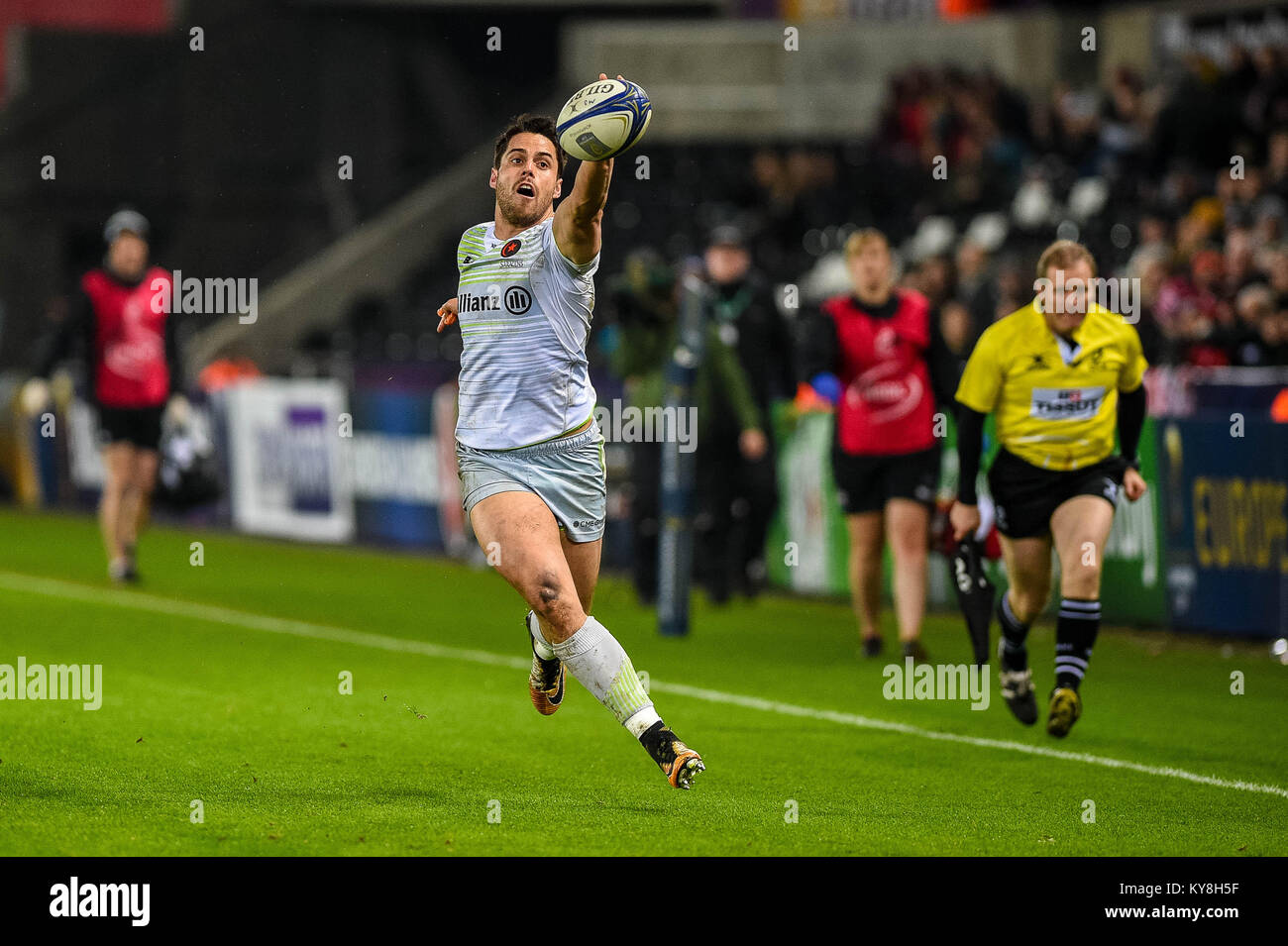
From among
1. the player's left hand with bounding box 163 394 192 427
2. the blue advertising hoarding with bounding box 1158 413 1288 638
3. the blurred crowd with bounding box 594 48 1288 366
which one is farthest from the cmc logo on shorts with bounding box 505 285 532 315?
the player's left hand with bounding box 163 394 192 427

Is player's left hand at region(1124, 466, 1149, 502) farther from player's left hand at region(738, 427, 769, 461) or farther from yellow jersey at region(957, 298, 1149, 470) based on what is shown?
player's left hand at region(738, 427, 769, 461)

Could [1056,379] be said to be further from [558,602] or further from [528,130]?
[558,602]

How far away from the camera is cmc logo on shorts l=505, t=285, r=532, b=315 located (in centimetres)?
747

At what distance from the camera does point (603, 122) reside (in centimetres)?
684

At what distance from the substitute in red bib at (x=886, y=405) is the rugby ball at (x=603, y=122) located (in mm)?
5064

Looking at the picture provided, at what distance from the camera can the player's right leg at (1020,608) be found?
31.0 ft

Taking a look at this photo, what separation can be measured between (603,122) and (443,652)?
6.29 meters

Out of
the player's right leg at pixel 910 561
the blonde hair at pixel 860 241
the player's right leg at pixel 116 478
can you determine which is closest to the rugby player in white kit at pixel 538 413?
the player's right leg at pixel 910 561

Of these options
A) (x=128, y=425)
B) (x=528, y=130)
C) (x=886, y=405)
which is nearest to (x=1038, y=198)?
(x=886, y=405)

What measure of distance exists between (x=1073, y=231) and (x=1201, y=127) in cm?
147

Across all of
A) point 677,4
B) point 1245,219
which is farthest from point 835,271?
Answer: point 677,4

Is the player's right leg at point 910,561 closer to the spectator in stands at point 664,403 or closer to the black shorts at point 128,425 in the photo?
→ the spectator in stands at point 664,403

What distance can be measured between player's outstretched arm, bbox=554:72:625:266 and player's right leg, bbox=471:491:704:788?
88cm
